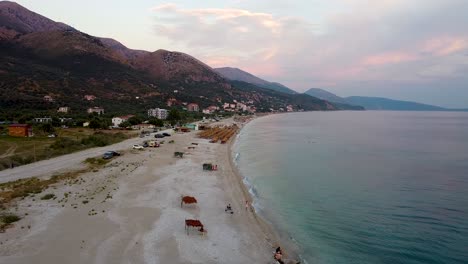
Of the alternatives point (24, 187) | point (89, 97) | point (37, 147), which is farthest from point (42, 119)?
point (24, 187)

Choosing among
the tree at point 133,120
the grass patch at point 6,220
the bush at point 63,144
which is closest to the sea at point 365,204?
the grass patch at point 6,220

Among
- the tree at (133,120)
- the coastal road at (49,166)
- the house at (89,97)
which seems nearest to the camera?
the coastal road at (49,166)

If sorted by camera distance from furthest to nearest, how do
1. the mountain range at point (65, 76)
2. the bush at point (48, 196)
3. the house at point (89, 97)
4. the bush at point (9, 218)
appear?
the house at point (89, 97) → the mountain range at point (65, 76) → the bush at point (48, 196) → the bush at point (9, 218)

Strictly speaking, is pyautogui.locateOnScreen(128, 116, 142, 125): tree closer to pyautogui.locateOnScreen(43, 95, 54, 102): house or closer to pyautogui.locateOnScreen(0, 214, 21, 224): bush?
pyautogui.locateOnScreen(43, 95, 54, 102): house

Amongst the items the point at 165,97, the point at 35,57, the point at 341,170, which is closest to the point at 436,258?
the point at 341,170

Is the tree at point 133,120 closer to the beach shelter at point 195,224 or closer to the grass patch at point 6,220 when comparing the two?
the grass patch at point 6,220

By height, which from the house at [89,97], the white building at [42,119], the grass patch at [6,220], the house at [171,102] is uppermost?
the house at [89,97]

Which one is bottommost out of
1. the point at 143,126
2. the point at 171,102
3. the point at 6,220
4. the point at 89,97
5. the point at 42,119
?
the point at 6,220

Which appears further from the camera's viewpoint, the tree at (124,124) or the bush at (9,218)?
the tree at (124,124)

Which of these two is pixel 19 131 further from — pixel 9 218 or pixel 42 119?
pixel 9 218
